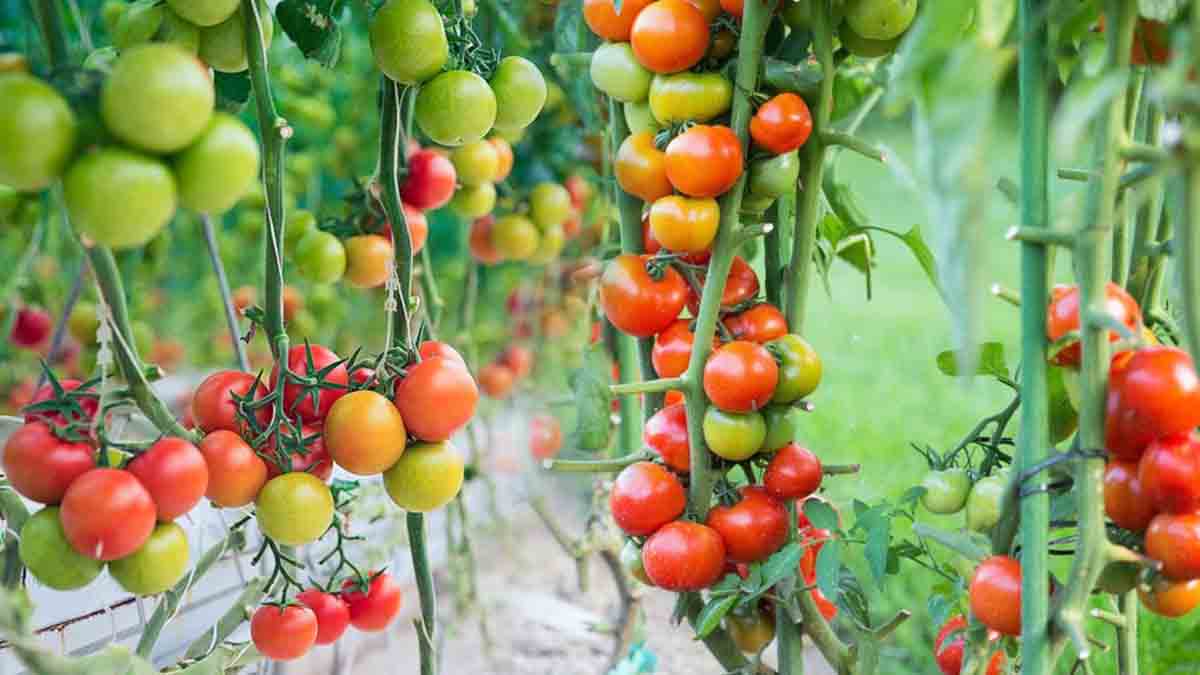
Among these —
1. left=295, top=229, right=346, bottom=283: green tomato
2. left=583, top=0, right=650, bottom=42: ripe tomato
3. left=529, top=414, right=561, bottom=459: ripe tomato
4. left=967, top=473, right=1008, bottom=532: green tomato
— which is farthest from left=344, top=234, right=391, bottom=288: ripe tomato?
left=529, top=414, right=561, bottom=459: ripe tomato

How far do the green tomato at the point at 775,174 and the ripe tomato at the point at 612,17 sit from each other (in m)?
0.13

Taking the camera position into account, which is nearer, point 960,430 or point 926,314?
point 960,430

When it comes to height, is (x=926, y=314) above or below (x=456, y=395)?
below

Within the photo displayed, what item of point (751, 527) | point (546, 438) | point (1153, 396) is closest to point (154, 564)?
point (751, 527)

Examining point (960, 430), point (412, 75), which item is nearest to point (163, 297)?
point (960, 430)

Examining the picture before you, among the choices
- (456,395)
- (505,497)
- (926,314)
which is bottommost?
(505,497)

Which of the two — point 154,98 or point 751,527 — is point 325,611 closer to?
point 751,527

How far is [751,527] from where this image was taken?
0.66m

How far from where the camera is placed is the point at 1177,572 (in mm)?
488

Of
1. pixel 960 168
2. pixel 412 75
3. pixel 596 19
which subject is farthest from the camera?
pixel 596 19

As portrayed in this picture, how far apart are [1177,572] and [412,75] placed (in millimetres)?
465

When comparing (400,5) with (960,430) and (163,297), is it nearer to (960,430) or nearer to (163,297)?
(960,430)

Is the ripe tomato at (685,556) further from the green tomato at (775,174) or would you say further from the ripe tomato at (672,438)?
the green tomato at (775,174)

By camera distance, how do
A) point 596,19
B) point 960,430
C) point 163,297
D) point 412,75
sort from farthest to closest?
1. point 163,297
2. point 960,430
3. point 596,19
4. point 412,75
